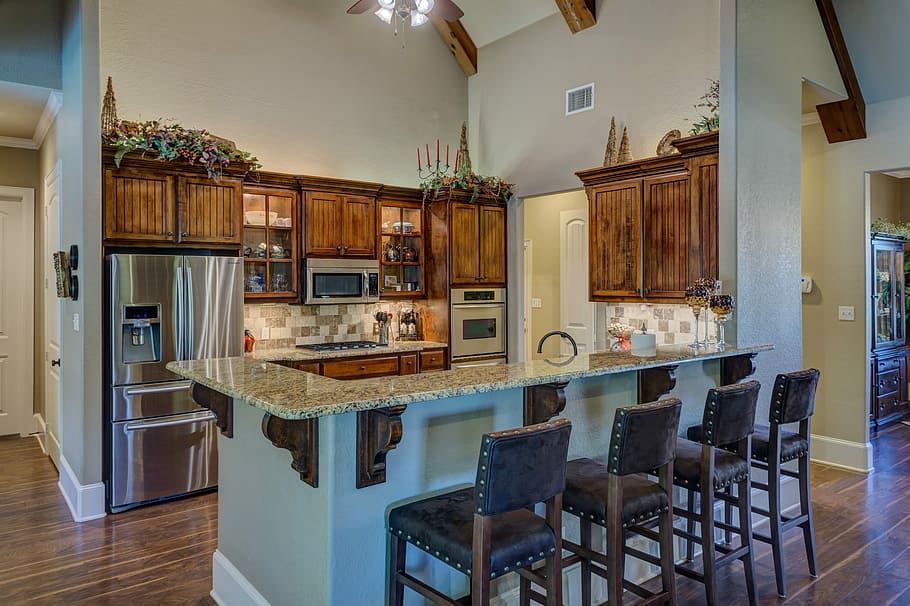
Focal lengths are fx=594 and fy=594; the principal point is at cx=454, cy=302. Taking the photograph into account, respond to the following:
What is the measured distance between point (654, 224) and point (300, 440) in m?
3.27

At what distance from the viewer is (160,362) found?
4.14 meters

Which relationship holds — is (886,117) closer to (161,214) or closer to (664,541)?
(664,541)

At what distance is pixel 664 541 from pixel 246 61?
501 centimetres

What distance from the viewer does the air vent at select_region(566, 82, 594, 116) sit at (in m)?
5.39

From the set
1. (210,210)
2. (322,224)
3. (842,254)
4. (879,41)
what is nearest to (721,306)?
(842,254)

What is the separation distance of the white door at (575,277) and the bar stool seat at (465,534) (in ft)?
14.5

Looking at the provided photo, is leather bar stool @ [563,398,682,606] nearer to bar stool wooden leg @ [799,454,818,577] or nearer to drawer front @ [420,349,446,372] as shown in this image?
bar stool wooden leg @ [799,454,818,577]

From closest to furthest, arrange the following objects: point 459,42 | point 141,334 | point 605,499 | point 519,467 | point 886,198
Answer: point 519,467 → point 605,499 → point 141,334 → point 459,42 → point 886,198

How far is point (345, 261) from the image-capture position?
5.38 metres

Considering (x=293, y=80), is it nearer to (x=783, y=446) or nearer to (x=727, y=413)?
(x=727, y=413)

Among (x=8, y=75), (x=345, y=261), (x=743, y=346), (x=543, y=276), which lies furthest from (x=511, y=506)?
(x=543, y=276)

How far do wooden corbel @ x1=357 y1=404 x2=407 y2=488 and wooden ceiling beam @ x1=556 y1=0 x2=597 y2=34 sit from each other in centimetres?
464

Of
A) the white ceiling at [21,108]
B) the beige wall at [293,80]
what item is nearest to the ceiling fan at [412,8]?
the beige wall at [293,80]

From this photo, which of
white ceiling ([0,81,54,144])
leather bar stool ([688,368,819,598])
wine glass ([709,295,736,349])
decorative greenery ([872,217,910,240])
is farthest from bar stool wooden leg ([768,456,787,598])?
white ceiling ([0,81,54,144])
